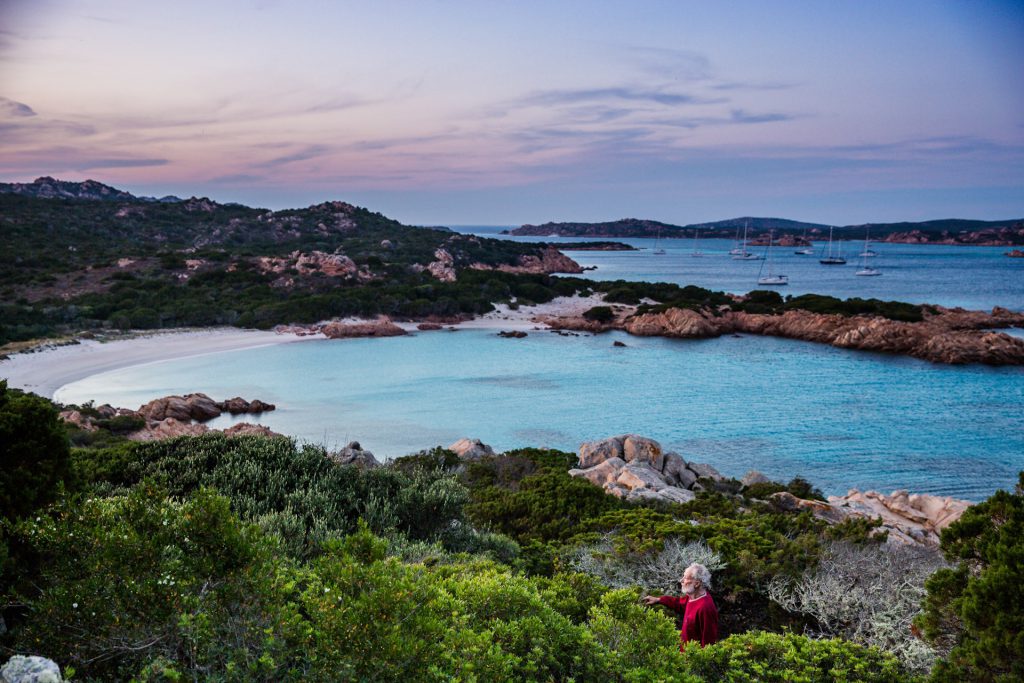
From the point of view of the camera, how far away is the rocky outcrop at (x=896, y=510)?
440 inches

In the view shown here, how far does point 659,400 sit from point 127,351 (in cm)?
2371

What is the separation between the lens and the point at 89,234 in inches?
2557

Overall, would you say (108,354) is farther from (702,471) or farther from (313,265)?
(702,471)

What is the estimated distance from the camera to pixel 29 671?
8.86 feet

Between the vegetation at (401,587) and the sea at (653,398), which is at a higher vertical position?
the vegetation at (401,587)

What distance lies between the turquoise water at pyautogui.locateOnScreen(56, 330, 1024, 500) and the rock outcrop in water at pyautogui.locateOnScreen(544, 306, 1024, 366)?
1.55 m

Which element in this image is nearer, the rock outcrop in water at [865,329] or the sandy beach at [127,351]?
the sandy beach at [127,351]

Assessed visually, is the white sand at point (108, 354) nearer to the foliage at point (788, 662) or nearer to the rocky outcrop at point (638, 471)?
the rocky outcrop at point (638, 471)

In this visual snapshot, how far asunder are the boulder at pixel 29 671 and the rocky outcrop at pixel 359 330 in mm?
36222

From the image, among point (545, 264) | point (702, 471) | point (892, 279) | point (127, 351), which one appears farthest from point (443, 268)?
point (892, 279)

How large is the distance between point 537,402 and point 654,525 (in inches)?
668

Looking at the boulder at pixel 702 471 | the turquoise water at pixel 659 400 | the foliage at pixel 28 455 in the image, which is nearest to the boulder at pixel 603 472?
the boulder at pixel 702 471

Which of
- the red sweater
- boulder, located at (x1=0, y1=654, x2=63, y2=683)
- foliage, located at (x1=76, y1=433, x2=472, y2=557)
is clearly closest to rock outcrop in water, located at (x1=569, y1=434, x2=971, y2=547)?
foliage, located at (x1=76, y1=433, x2=472, y2=557)

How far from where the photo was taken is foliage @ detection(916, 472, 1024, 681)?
3.97m
